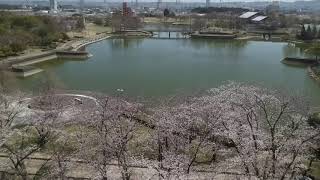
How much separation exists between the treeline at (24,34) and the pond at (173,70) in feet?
7.17

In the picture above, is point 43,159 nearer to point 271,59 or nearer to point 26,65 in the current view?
point 26,65

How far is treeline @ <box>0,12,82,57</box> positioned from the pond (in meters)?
2.19

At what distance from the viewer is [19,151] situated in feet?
24.6

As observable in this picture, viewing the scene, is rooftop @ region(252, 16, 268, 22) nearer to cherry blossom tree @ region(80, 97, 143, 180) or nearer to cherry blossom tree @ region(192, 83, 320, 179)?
cherry blossom tree @ region(192, 83, 320, 179)

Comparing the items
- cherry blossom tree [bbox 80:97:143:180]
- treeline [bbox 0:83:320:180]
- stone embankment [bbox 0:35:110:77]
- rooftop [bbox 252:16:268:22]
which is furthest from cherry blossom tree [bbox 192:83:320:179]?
rooftop [bbox 252:16:268:22]

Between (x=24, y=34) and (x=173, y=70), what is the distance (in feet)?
31.6

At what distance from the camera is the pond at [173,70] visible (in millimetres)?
15727

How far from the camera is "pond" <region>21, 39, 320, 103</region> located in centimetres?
1573

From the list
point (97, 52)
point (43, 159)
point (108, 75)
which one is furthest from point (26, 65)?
point (43, 159)

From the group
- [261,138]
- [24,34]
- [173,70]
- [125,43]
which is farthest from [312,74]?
[125,43]

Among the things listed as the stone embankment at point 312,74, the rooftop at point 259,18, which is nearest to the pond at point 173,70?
the stone embankment at point 312,74

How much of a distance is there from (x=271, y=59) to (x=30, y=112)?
16.8 metres

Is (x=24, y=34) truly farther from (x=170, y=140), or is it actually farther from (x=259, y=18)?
(x=259, y=18)

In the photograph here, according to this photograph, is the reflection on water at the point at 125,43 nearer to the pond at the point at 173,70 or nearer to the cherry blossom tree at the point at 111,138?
the pond at the point at 173,70
